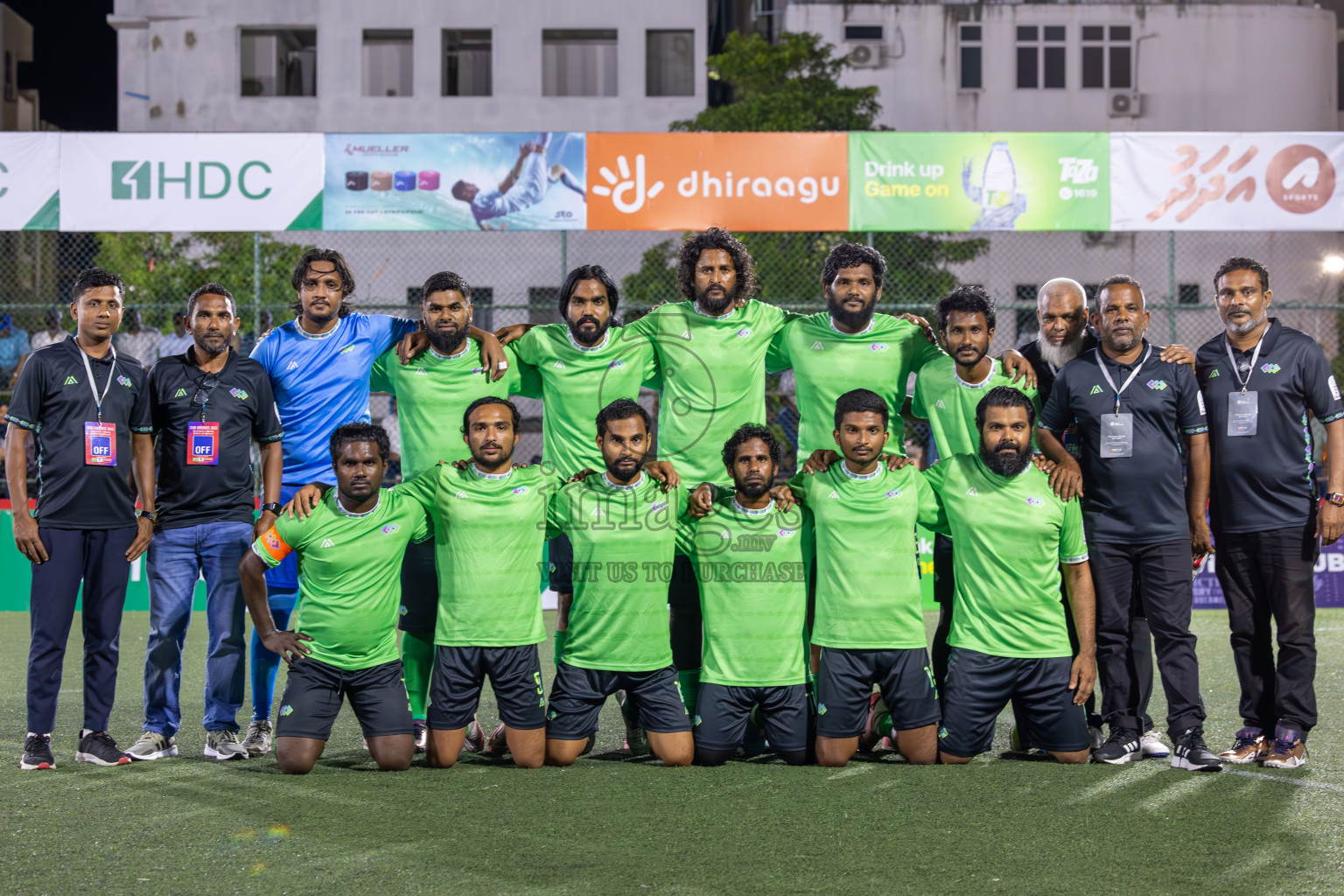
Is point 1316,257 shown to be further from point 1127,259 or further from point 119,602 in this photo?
point 119,602

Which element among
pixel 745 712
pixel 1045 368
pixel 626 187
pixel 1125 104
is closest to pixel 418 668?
pixel 745 712

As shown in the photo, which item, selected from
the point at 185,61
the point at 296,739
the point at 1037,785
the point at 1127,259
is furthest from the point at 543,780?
the point at 185,61

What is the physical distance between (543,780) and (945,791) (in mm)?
1634

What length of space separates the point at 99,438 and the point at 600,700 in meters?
2.52

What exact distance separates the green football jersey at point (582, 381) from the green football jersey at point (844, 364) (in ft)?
2.45

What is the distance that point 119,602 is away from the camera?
5938 mm

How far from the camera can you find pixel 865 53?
27.7 meters

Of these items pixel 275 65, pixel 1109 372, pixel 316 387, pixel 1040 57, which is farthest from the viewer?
pixel 275 65

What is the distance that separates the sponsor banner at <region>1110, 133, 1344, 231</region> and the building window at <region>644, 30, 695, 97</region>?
17088 millimetres

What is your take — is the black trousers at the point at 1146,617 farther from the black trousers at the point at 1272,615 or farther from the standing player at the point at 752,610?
the standing player at the point at 752,610

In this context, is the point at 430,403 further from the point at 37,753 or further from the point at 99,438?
the point at 37,753

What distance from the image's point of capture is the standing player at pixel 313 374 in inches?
248

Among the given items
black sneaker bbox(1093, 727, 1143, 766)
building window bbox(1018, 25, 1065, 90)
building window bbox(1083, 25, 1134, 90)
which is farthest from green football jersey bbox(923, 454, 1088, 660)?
building window bbox(1083, 25, 1134, 90)

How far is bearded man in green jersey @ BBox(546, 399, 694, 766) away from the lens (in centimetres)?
584
